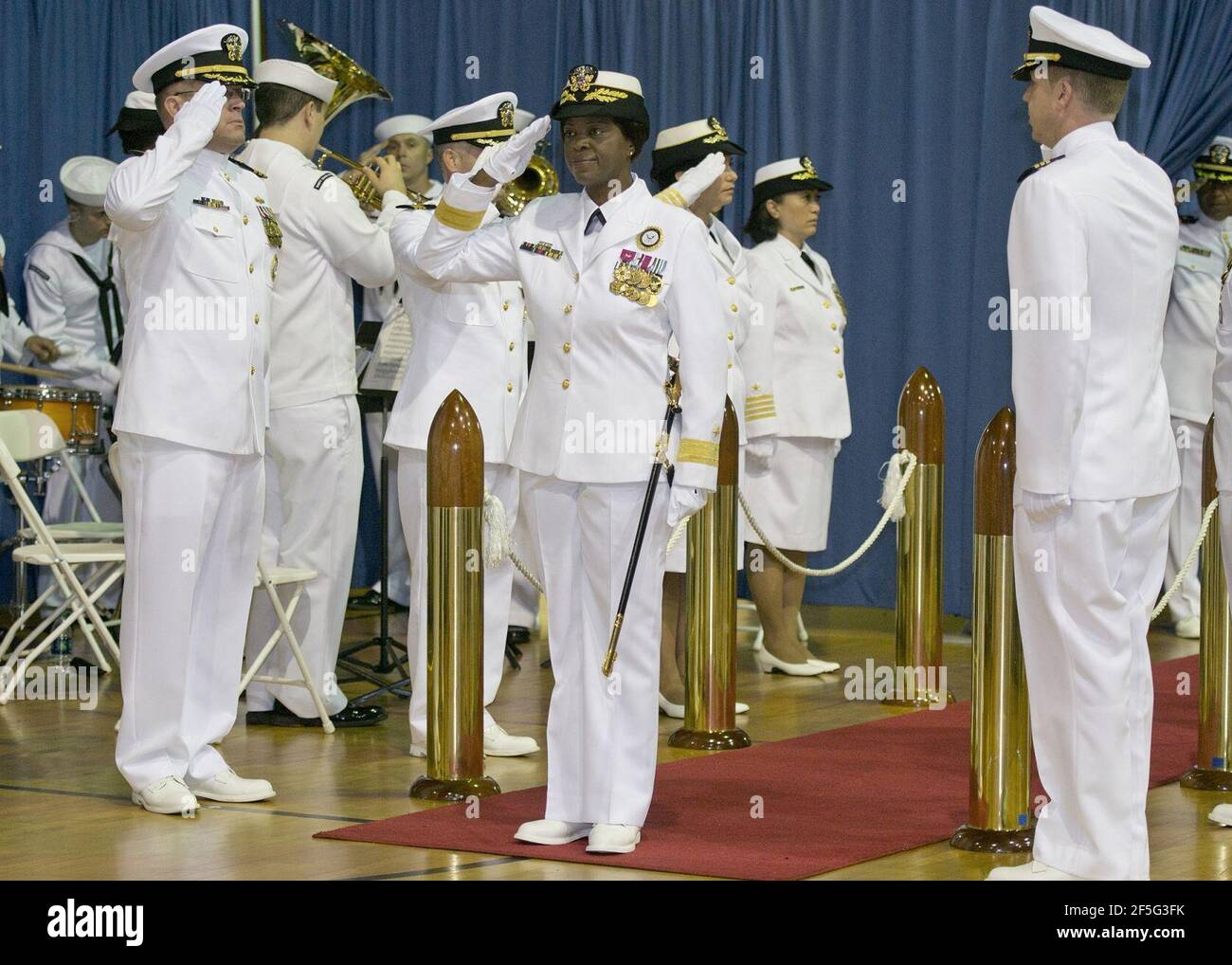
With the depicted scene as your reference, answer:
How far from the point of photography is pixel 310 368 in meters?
5.93

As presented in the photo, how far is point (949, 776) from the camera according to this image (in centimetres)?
529

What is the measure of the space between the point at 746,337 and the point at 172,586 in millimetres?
2737

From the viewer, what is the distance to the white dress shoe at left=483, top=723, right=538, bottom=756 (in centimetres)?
565

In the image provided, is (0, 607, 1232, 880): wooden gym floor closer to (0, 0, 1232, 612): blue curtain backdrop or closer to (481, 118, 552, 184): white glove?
(481, 118, 552, 184): white glove

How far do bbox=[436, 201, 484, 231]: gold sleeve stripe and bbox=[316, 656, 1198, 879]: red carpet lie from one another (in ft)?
4.82

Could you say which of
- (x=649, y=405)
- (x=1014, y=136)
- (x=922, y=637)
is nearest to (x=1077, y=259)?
(x=649, y=405)

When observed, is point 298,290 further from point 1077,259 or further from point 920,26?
point 920,26

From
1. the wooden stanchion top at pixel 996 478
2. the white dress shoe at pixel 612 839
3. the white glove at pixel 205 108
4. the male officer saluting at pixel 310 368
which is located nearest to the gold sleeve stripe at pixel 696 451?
the wooden stanchion top at pixel 996 478

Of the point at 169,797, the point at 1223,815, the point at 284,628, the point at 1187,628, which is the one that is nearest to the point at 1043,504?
the point at 1223,815

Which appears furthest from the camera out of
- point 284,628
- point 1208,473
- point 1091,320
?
point 284,628

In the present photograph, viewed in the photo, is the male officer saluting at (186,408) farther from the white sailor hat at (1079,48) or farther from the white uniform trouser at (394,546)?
the white uniform trouser at (394,546)

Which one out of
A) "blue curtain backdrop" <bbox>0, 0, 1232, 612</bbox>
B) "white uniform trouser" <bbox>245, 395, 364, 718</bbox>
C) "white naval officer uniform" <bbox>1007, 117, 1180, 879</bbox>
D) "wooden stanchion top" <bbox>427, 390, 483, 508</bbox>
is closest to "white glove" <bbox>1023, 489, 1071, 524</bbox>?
"white naval officer uniform" <bbox>1007, 117, 1180, 879</bbox>

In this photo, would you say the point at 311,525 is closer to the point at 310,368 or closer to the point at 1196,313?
the point at 310,368
